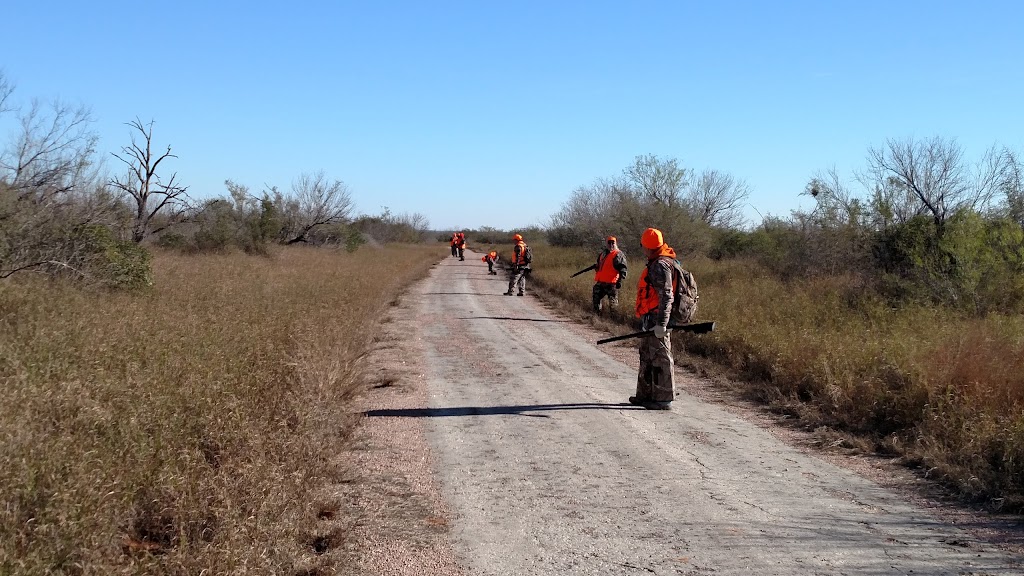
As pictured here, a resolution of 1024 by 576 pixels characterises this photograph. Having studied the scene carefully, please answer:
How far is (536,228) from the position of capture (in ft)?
245

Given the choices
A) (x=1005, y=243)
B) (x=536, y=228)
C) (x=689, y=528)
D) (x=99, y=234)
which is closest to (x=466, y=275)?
(x=99, y=234)

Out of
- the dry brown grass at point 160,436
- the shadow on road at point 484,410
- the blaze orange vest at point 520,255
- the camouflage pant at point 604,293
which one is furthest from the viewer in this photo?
the blaze orange vest at point 520,255

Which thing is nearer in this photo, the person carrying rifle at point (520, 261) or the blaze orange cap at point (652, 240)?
the blaze orange cap at point (652, 240)

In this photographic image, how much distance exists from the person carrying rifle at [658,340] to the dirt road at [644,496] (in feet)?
0.58

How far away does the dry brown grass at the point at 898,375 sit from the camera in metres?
5.49

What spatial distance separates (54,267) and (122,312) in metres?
2.79

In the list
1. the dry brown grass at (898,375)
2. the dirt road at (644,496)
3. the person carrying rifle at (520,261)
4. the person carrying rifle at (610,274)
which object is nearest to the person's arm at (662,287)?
the dirt road at (644,496)

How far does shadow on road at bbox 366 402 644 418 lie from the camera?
7.39 metres

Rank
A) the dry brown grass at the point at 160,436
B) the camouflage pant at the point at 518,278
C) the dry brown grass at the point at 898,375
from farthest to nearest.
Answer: the camouflage pant at the point at 518,278
the dry brown grass at the point at 898,375
the dry brown grass at the point at 160,436

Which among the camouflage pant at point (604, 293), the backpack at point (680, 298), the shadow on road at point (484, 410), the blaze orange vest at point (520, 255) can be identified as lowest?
the shadow on road at point (484, 410)

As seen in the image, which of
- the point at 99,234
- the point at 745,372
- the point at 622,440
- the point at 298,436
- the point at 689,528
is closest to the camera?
the point at 689,528

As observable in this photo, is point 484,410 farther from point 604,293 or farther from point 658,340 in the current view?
point 604,293

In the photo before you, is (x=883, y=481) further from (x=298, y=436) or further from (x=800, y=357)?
(x=298, y=436)

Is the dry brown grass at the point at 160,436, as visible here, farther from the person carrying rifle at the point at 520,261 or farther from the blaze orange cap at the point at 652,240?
the person carrying rifle at the point at 520,261
